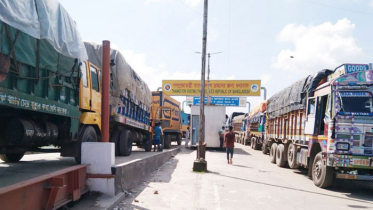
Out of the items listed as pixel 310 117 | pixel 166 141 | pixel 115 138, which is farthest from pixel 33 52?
pixel 166 141

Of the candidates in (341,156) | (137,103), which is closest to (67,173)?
(341,156)

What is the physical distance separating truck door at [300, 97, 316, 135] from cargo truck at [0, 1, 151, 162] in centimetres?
623

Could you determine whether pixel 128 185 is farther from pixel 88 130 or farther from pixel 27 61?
pixel 27 61

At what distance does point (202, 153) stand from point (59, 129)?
5.90m

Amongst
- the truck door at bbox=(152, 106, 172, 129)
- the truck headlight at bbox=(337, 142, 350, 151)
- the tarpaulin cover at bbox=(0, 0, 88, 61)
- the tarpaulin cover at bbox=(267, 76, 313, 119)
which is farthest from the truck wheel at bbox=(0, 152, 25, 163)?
the truck door at bbox=(152, 106, 172, 129)

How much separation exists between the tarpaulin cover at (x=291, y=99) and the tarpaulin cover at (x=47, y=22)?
7.56 m

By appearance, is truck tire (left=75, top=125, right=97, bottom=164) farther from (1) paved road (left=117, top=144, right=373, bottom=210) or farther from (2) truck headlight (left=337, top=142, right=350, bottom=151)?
(2) truck headlight (left=337, top=142, right=350, bottom=151)

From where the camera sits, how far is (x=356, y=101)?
26.8 feet

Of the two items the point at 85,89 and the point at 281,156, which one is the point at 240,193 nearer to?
the point at 85,89

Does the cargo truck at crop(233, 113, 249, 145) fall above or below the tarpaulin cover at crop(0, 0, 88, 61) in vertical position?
below

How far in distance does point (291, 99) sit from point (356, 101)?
394 centimetres

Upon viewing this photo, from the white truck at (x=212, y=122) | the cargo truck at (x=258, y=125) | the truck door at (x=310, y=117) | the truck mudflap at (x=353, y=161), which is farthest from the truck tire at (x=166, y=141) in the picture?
the truck mudflap at (x=353, y=161)

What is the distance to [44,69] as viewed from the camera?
5.63m

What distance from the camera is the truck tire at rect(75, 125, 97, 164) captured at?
693 cm
